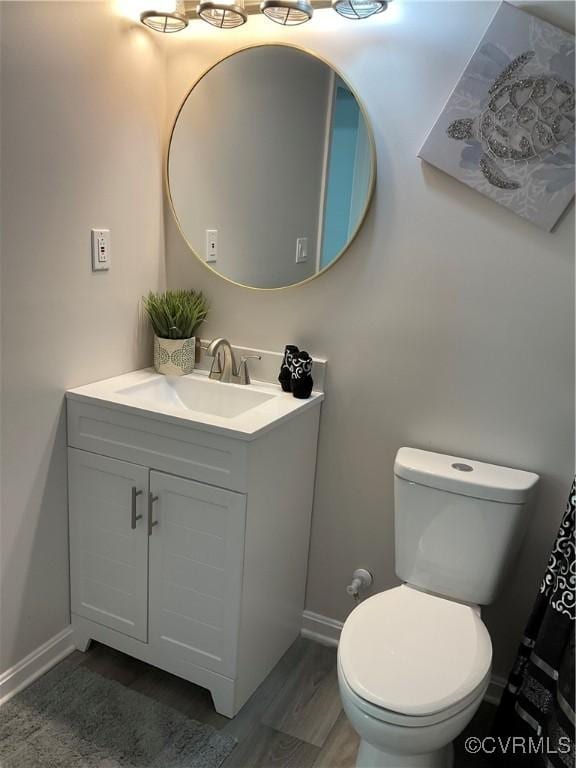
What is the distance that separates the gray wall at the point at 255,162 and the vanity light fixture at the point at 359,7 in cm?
15

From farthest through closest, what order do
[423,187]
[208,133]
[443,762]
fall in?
1. [208,133]
2. [423,187]
3. [443,762]

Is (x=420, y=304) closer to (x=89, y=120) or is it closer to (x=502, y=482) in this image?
(x=502, y=482)

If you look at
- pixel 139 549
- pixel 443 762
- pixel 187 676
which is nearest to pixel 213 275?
pixel 139 549

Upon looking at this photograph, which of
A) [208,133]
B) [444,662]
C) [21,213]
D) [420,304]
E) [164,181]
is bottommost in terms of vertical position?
[444,662]

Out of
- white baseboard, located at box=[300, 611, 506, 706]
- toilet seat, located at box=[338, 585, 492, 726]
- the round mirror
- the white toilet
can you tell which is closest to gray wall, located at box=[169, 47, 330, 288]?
the round mirror

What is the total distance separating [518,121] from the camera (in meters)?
1.64

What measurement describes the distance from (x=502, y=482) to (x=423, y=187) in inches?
34.2

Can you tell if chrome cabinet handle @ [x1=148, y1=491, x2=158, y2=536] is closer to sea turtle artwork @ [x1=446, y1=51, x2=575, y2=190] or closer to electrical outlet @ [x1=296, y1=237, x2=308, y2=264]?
electrical outlet @ [x1=296, y1=237, x2=308, y2=264]

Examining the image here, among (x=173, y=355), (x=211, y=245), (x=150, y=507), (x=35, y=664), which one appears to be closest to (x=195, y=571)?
(x=150, y=507)

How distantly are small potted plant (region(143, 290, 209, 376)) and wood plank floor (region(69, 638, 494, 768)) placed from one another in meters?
0.98

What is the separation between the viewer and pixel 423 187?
1.79 meters

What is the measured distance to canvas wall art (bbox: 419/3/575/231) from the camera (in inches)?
62.6

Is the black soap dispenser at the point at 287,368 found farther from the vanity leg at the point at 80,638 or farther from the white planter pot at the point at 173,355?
the vanity leg at the point at 80,638

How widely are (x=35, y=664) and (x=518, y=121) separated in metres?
2.13
